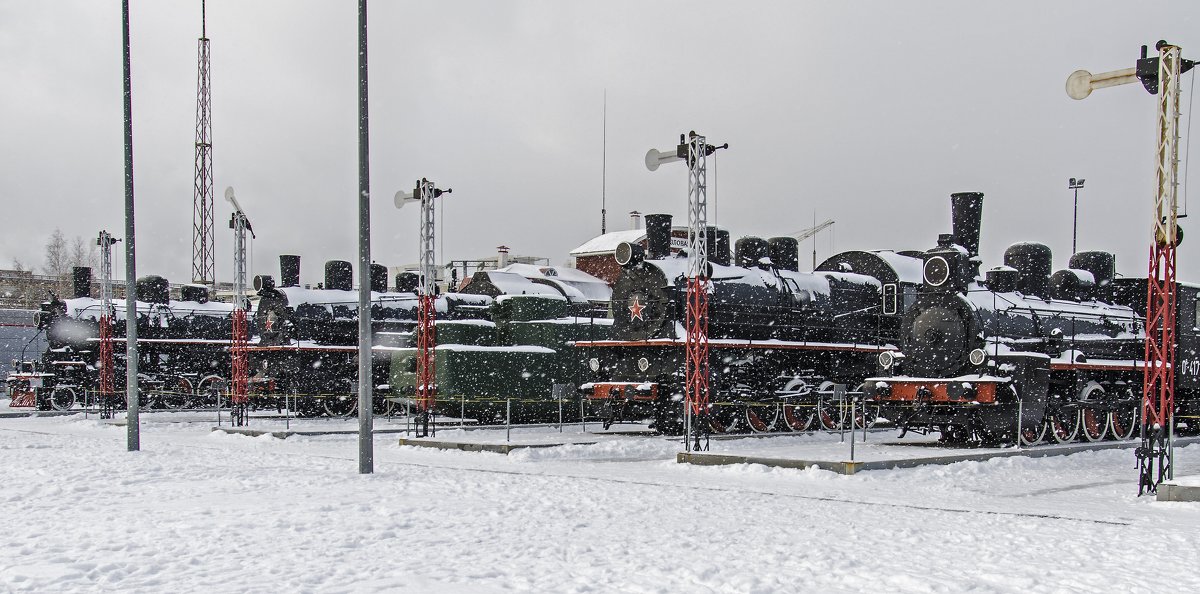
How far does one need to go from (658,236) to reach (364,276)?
353 inches

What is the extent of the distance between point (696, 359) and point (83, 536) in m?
9.54

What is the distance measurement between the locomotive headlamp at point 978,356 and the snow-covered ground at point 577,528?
2.11 metres

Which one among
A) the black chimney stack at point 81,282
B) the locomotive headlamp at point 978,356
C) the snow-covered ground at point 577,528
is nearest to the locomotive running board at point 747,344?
the locomotive headlamp at point 978,356

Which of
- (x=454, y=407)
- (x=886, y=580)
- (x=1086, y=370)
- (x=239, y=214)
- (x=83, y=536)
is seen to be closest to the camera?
(x=886, y=580)

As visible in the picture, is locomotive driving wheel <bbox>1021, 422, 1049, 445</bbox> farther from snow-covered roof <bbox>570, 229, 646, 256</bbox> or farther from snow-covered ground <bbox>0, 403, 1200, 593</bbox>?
snow-covered roof <bbox>570, 229, 646, 256</bbox>

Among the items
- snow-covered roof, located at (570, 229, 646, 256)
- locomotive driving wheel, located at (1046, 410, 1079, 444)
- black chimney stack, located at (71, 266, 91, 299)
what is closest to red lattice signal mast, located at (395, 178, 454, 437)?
locomotive driving wheel, located at (1046, 410, 1079, 444)

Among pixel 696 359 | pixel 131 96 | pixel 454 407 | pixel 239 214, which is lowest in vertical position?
pixel 454 407

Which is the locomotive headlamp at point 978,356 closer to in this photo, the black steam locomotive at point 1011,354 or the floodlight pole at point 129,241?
the black steam locomotive at point 1011,354

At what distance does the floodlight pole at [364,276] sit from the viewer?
13.3 meters

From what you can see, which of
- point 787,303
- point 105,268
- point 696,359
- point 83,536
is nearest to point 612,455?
point 696,359

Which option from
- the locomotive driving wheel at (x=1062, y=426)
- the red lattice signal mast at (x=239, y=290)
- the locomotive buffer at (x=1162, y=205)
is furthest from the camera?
the red lattice signal mast at (x=239, y=290)

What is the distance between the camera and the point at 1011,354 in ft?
55.3

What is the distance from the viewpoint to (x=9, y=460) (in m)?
14.7

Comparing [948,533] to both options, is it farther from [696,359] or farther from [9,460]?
[9,460]
